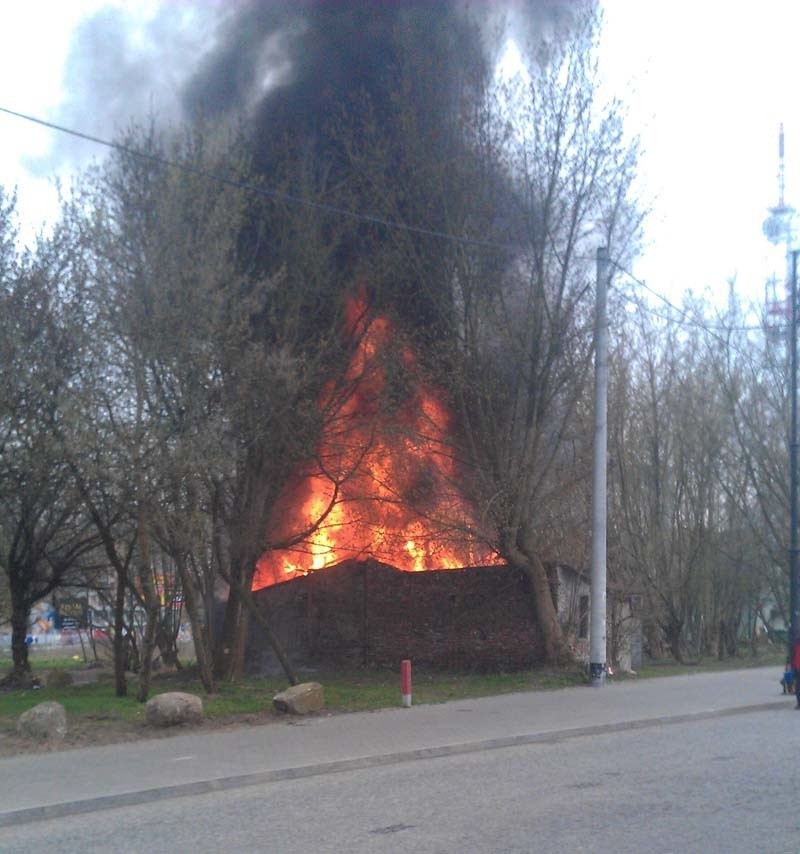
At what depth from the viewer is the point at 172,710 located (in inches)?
558

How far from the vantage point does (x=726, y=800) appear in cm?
921

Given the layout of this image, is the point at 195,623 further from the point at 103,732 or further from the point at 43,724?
the point at 43,724

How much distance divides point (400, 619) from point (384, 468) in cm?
535

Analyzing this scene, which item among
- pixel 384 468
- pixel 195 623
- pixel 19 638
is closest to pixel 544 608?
pixel 384 468

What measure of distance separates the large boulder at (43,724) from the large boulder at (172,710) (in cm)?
129

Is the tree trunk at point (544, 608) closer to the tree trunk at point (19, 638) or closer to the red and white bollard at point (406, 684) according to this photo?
the red and white bollard at point (406, 684)

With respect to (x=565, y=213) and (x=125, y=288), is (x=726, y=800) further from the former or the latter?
(x=565, y=213)

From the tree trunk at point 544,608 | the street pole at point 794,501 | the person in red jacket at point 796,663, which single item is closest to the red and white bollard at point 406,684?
the tree trunk at point 544,608

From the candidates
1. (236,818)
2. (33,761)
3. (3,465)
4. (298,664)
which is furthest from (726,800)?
(298,664)

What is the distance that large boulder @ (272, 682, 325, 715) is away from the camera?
51.2ft

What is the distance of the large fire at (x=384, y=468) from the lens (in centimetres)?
2217

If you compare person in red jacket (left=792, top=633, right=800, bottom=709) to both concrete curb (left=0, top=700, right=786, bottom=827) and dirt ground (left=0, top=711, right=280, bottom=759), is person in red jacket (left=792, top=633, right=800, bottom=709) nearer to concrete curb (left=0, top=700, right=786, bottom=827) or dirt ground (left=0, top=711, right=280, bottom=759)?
concrete curb (left=0, top=700, right=786, bottom=827)

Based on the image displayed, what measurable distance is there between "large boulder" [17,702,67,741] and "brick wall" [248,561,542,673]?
1292cm

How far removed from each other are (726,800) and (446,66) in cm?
1761
